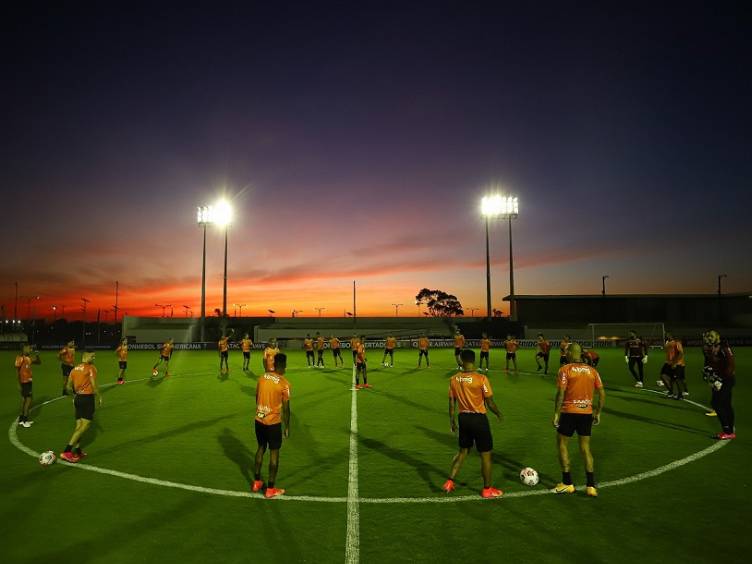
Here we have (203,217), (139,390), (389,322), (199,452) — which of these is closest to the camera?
(199,452)

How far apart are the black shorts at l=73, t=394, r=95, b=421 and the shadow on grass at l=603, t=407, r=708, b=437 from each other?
1371 centimetres

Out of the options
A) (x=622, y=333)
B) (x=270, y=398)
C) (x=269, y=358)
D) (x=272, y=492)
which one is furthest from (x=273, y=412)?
(x=622, y=333)

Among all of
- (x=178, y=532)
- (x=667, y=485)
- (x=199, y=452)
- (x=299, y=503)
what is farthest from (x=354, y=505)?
(x=667, y=485)

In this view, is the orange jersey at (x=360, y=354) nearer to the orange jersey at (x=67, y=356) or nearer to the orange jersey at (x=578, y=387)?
the orange jersey at (x=67, y=356)

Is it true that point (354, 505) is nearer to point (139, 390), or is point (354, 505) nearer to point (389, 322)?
point (139, 390)

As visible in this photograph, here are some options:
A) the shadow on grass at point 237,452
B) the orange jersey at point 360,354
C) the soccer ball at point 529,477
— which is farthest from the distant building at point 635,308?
the soccer ball at point 529,477

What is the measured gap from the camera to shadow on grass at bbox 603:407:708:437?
433 inches

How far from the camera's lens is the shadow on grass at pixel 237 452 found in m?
8.24

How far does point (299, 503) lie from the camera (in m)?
6.65

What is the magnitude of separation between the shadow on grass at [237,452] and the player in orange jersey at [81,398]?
279 centimetres

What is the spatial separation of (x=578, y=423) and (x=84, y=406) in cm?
943

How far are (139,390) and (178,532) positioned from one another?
1487 cm

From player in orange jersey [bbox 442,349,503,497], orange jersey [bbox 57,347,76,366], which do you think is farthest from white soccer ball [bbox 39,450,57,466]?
orange jersey [bbox 57,347,76,366]

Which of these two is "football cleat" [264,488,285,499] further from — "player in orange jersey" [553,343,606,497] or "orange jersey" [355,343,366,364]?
"orange jersey" [355,343,366,364]
